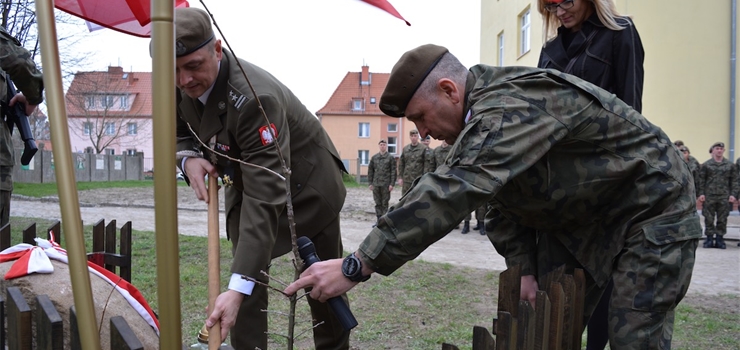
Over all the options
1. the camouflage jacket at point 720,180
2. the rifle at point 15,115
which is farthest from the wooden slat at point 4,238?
the camouflage jacket at point 720,180

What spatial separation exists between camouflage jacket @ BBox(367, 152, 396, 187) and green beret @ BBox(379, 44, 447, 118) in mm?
12851

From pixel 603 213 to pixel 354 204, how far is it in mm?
17310

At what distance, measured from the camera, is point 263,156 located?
8.43ft

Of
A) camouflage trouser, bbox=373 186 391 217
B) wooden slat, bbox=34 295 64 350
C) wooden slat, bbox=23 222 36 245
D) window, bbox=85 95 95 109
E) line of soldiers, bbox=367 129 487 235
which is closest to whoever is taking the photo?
wooden slat, bbox=34 295 64 350

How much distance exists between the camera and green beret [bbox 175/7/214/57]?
238cm

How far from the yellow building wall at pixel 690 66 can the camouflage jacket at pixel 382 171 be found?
7130 mm

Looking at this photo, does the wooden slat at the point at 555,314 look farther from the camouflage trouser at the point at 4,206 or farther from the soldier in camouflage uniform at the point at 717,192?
the soldier in camouflage uniform at the point at 717,192

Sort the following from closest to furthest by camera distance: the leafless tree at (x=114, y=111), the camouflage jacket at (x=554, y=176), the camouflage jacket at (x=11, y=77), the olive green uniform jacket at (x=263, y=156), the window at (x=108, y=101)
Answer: the camouflage jacket at (x=554, y=176) → the olive green uniform jacket at (x=263, y=156) → the camouflage jacket at (x=11, y=77) → the leafless tree at (x=114, y=111) → the window at (x=108, y=101)

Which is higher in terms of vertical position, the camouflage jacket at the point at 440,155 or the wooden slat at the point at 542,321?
the camouflage jacket at the point at 440,155

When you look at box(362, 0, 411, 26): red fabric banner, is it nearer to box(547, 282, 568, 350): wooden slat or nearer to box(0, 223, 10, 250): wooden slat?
box(547, 282, 568, 350): wooden slat

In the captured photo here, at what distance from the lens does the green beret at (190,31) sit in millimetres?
2382

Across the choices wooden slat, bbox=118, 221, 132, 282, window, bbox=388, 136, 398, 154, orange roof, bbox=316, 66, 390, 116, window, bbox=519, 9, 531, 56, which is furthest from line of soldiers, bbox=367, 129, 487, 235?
window, bbox=388, 136, 398, 154

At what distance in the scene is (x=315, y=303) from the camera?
315 centimetres

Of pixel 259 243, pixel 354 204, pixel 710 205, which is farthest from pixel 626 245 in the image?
pixel 354 204
